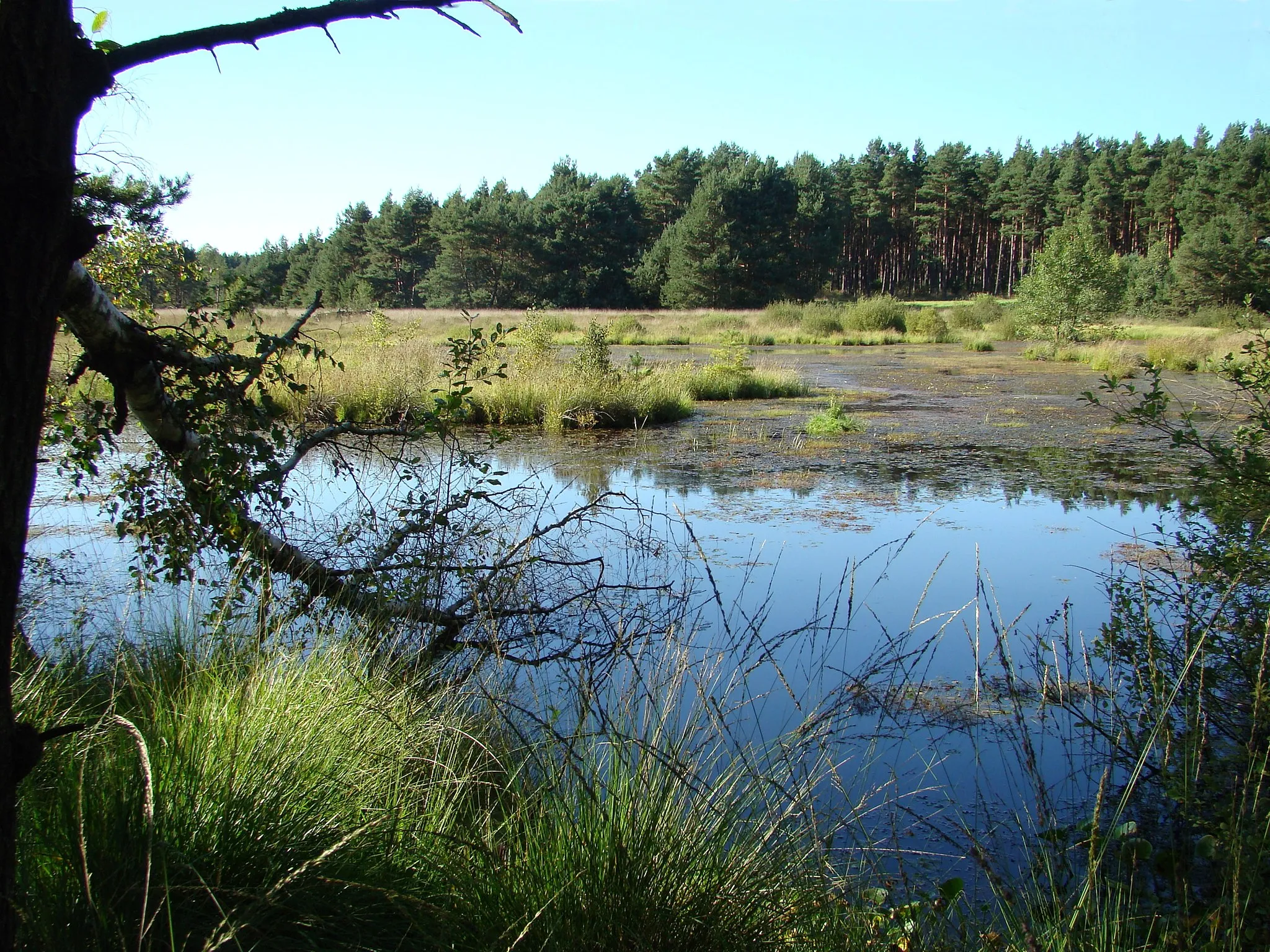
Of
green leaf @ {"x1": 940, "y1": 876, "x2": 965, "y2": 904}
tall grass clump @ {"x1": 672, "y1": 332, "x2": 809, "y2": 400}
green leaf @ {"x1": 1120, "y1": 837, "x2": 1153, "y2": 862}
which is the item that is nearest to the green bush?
tall grass clump @ {"x1": 672, "y1": 332, "x2": 809, "y2": 400}

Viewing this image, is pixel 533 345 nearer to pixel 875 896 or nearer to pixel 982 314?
pixel 875 896

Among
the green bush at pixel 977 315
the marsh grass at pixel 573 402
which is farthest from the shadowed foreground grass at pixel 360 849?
the green bush at pixel 977 315

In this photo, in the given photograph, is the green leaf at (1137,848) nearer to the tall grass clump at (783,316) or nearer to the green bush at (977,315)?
the tall grass clump at (783,316)

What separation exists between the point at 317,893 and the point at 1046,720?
307cm

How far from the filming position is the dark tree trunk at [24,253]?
1264 millimetres

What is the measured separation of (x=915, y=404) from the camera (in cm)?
1501

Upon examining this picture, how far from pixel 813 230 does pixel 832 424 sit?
142 feet

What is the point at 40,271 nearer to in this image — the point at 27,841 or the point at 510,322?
the point at 27,841

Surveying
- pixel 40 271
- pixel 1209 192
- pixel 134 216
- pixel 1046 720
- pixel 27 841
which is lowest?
pixel 1046 720

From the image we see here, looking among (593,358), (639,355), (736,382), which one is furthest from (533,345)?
(736,382)

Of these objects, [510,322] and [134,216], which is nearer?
[134,216]

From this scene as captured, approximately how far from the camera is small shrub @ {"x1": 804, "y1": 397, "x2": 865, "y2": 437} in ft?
38.9

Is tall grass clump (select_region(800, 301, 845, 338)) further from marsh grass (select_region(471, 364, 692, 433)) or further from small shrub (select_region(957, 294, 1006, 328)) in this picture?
marsh grass (select_region(471, 364, 692, 433))

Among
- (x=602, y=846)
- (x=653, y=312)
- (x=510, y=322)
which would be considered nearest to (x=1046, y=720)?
(x=602, y=846)
